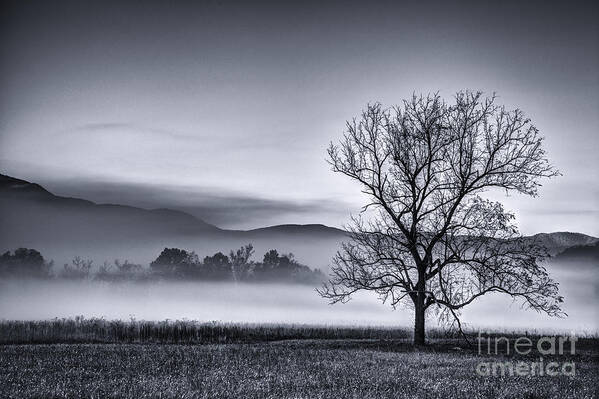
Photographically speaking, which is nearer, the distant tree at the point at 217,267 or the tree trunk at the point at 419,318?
the tree trunk at the point at 419,318

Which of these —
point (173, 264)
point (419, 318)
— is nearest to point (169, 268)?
point (173, 264)

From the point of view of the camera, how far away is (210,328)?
141ft

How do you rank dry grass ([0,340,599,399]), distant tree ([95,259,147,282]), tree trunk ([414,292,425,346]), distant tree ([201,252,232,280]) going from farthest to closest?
1. distant tree ([201,252,232,280])
2. distant tree ([95,259,147,282])
3. tree trunk ([414,292,425,346])
4. dry grass ([0,340,599,399])

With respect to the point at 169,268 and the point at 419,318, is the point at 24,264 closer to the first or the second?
the point at 169,268

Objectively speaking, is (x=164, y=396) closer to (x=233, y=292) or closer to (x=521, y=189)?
(x=521, y=189)

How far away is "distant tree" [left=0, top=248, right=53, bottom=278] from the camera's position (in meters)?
143

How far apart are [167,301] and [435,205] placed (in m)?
132

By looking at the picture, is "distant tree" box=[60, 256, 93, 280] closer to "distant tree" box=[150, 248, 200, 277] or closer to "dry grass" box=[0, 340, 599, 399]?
"distant tree" box=[150, 248, 200, 277]

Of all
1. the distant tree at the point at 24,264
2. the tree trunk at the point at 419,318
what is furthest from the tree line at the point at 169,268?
the tree trunk at the point at 419,318

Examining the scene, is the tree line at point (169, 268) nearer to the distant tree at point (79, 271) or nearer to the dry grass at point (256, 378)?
the distant tree at point (79, 271)

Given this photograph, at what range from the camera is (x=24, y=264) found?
14775 centimetres

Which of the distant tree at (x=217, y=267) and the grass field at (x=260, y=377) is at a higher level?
the distant tree at (x=217, y=267)

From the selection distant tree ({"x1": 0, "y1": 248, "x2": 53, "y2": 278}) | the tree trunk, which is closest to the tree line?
distant tree ({"x1": 0, "y1": 248, "x2": 53, "y2": 278})

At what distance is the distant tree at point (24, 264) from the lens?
142875 millimetres
